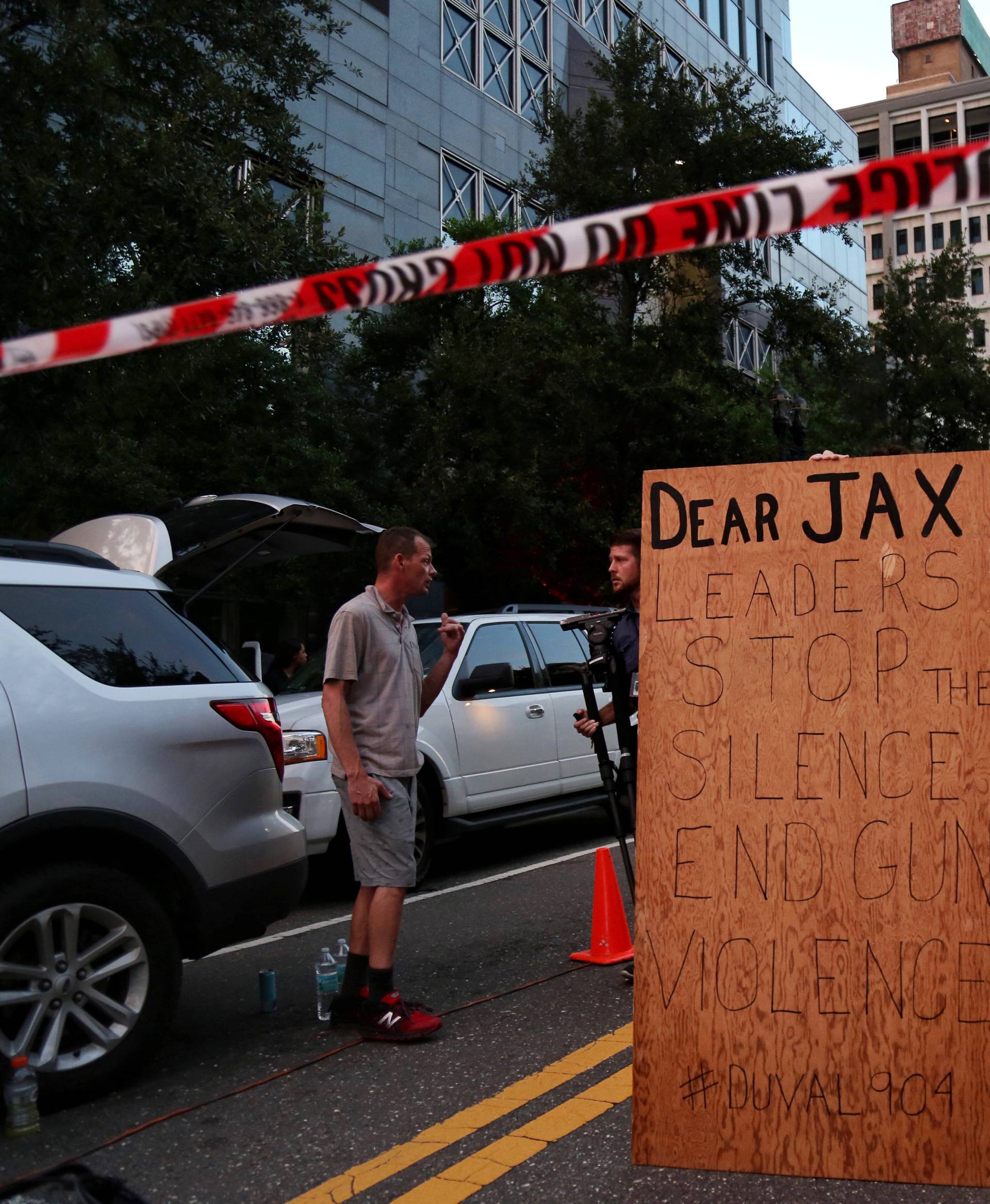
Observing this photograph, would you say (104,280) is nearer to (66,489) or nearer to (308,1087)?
(66,489)

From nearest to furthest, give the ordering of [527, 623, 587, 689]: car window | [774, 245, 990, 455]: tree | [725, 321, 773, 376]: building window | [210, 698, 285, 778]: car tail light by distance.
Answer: [210, 698, 285, 778]: car tail light
[527, 623, 587, 689]: car window
[774, 245, 990, 455]: tree
[725, 321, 773, 376]: building window

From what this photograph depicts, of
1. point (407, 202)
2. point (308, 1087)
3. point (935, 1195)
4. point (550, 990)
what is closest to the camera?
point (935, 1195)

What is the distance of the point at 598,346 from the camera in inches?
814

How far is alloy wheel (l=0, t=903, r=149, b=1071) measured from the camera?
3990 millimetres

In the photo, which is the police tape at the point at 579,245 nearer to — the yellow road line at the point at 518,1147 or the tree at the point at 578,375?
the yellow road line at the point at 518,1147

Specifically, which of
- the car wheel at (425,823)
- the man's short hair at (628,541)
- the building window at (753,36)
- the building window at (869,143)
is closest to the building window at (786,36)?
the building window at (753,36)

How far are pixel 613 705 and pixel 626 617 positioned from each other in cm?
39

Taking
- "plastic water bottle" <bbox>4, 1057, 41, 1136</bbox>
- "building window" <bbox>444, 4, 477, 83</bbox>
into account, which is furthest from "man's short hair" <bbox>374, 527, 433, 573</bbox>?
"building window" <bbox>444, 4, 477, 83</bbox>

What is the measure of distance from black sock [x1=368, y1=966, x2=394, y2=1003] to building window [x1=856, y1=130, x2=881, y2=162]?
109 meters

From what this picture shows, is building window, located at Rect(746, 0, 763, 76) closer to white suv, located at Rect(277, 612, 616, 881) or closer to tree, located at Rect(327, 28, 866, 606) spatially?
tree, located at Rect(327, 28, 866, 606)

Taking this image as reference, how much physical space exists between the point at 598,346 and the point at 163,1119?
17.9m

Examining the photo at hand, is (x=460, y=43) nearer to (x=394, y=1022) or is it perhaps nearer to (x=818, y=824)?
(x=394, y=1022)

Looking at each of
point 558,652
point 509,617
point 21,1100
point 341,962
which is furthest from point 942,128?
point 21,1100

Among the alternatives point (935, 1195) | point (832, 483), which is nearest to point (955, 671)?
point (832, 483)
